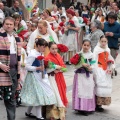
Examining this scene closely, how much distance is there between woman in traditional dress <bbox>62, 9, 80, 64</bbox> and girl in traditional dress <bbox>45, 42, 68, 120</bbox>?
5611mm

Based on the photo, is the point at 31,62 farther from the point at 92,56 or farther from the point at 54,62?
the point at 92,56

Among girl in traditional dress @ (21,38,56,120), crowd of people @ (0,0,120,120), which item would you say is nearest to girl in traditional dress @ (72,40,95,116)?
crowd of people @ (0,0,120,120)

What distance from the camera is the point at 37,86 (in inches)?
251

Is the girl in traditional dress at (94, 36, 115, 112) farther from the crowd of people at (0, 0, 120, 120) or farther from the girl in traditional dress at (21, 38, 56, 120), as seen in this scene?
the girl in traditional dress at (21, 38, 56, 120)

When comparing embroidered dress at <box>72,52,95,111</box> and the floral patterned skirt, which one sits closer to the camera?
the floral patterned skirt

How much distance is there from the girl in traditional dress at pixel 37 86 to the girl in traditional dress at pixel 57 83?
0.13 metres

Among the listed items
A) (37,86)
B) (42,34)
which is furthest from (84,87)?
(42,34)

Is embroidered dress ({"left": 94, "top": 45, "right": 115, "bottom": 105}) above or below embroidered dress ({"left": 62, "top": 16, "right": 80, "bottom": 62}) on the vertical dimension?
below

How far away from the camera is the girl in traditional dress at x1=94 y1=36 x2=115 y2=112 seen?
23.8ft

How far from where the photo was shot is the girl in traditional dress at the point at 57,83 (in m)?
6.51

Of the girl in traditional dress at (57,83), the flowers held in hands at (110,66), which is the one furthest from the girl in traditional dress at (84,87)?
the girl in traditional dress at (57,83)

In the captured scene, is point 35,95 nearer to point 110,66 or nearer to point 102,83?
point 102,83

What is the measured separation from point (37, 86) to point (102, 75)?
4.75 ft

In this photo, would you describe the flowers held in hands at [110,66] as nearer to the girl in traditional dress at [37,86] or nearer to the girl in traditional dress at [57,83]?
the girl in traditional dress at [57,83]
